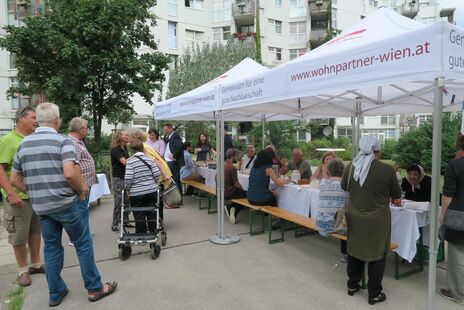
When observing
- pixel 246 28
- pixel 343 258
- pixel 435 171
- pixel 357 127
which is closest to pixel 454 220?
pixel 435 171

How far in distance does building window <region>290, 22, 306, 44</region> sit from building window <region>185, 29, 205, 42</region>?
916 cm

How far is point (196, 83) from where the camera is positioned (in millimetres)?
19094

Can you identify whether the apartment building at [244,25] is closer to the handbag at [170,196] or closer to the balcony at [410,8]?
the balcony at [410,8]

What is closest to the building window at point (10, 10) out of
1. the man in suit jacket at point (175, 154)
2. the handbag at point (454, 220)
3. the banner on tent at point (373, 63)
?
the man in suit jacket at point (175, 154)

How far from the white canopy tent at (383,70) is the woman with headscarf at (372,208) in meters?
0.41

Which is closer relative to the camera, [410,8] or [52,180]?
[52,180]

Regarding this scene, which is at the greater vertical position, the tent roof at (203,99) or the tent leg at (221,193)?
the tent roof at (203,99)

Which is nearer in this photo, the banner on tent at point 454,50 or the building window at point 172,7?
the banner on tent at point 454,50

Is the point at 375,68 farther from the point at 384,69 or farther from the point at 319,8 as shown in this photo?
the point at 319,8

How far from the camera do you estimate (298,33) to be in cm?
3306

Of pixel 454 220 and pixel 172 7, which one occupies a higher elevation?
pixel 172 7

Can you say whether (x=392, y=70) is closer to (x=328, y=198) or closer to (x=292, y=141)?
(x=328, y=198)

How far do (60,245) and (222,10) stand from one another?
2990 cm

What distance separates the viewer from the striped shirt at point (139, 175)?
15.4 feet
